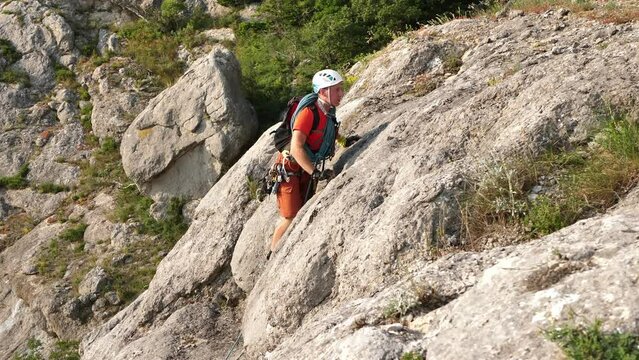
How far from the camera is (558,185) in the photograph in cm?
570

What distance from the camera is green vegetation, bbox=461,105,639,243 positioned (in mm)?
5352

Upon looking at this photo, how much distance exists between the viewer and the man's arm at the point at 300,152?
7922 mm

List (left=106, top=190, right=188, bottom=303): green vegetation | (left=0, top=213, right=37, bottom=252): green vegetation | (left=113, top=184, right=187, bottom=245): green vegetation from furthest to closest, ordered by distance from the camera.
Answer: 1. (left=0, top=213, right=37, bottom=252): green vegetation
2. (left=113, top=184, right=187, bottom=245): green vegetation
3. (left=106, top=190, right=188, bottom=303): green vegetation

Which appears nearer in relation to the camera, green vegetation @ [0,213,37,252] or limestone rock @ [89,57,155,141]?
green vegetation @ [0,213,37,252]

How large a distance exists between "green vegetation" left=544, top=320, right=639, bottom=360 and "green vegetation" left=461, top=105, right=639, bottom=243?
6.26ft

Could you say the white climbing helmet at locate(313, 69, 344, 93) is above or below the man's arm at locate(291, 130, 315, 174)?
above

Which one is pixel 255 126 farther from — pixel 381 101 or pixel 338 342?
pixel 338 342

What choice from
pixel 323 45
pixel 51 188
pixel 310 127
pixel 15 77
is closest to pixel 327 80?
pixel 310 127

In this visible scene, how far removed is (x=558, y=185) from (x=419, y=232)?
4.31 feet

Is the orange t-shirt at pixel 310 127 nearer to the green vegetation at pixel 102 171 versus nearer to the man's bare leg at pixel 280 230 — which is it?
the man's bare leg at pixel 280 230

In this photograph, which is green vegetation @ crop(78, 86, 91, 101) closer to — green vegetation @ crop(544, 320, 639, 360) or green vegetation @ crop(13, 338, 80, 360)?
green vegetation @ crop(13, 338, 80, 360)

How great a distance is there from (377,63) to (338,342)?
8.29 meters

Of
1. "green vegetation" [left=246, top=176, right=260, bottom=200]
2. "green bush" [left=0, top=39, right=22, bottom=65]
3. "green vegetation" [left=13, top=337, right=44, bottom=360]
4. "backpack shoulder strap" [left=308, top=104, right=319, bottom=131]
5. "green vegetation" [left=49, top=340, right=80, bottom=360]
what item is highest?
"green bush" [left=0, top=39, right=22, bottom=65]

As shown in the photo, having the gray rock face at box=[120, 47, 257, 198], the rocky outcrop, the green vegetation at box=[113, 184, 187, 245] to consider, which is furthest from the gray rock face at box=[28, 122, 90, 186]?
the rocky outcrop
